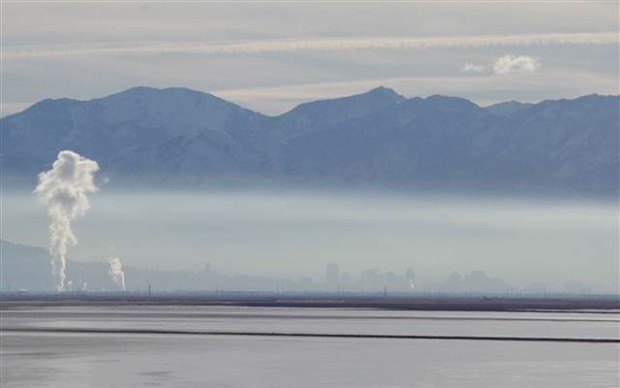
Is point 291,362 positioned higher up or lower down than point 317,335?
lower down

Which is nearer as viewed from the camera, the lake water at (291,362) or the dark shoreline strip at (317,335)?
the lake water at (291,362)

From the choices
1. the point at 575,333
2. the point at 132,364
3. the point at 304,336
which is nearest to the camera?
the point at 132,364

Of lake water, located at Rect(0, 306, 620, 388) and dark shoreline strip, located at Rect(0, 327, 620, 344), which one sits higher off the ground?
dark shoreline strip, located at Rect(0, 327, 620, 344)

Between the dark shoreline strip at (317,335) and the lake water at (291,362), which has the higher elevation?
the dark shoreline strip at (317,335)

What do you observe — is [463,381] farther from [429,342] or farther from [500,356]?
[429,342]

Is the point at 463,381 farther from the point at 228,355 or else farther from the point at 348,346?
the point at 348,346

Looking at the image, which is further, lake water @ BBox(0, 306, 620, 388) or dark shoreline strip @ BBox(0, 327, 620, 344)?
dark shoreline strip @ BBox(0, 327, 620, 344)

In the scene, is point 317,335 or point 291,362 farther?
point 317,335

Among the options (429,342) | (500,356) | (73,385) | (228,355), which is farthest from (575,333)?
(73,385)

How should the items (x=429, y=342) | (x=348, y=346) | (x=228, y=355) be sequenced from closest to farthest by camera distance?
(x=228, y=355), (x=348, y=346), (x=429, y=342)

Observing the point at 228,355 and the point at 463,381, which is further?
the point at 228,355
